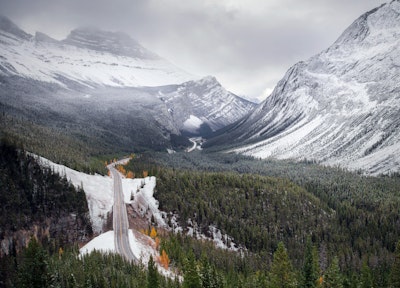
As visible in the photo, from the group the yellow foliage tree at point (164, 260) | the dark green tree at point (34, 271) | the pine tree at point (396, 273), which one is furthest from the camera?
the yellow foliage tree at point (164, 260)

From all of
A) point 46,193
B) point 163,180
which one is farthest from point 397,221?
point 46,193

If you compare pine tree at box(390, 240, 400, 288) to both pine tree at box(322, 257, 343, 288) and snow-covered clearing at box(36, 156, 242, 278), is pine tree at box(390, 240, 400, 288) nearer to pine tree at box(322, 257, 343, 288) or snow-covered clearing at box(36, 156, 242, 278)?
pine tree at box(322, 257, 343, 288)

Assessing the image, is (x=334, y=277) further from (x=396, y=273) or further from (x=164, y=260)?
(x=164, y=260)

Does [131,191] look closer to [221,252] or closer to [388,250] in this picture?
[221,252]

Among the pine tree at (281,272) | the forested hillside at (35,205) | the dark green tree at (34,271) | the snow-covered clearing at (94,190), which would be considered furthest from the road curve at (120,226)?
the pine tree at (281,272)

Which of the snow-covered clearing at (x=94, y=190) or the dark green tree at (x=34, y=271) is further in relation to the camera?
the snow-covered clearing at (x=94, y=190)

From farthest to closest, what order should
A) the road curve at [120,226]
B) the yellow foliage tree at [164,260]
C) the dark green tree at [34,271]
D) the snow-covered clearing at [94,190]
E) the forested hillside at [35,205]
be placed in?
the snow-covered clearing at [94,190], the forested hillside at [35,205], the road curve at [120,226], the yellow foliage tree at [164,260], the dark green tree at [34,271]

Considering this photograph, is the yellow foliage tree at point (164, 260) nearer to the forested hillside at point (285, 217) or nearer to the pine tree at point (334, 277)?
the forested hillside at point (285, 217)

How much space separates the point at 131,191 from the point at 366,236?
10318 cm

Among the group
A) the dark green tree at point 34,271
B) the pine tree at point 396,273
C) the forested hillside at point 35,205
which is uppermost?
the forested hillside at point 35,205

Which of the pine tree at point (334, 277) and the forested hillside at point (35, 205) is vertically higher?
the forested hillside at point (35, 205)

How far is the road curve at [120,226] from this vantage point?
306 feet

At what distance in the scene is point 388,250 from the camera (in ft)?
459

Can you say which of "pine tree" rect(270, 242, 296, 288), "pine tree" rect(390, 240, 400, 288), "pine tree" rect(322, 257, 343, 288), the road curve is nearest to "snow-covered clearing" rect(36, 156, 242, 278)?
the road curve
